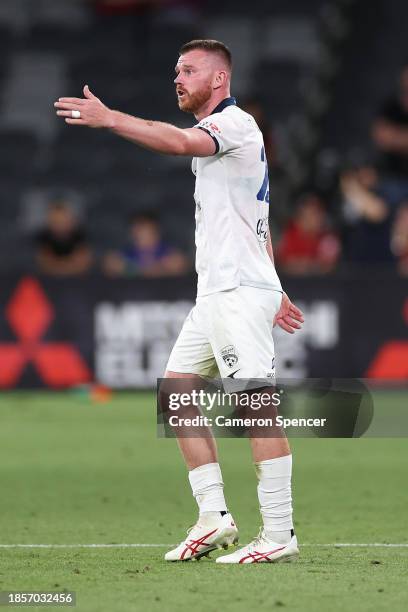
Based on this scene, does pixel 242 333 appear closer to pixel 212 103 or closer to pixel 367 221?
pixel 212 103

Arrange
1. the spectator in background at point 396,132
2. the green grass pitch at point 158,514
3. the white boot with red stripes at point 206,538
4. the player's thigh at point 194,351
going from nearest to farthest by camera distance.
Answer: the green grass pitch at point 158,514, the white boot with red stripes at point 206,538, the player's thigh at point 194,351, the spectator in background at point 396,132

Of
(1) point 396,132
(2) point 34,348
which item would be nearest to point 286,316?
(2) point 34,348

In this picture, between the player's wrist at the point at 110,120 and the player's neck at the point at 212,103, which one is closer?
the player's wrist at the point at 110,120

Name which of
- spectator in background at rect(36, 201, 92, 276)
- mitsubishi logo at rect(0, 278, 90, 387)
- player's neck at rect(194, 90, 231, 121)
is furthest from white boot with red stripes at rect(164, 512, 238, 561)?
spectator in background at rect(36, 201, 92, 276)

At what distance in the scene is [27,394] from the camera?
16.1m

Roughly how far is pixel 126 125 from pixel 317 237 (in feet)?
36.6

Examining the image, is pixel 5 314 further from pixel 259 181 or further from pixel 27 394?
pixel 259 181

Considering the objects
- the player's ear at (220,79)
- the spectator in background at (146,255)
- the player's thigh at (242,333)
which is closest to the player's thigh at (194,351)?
the player's thigh at (242,333)

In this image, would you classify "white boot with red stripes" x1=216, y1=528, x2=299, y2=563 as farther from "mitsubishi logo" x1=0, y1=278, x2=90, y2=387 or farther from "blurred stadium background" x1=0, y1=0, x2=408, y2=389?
"mitsubishi logo" x1=0, y1=278, x2=90, y2=387

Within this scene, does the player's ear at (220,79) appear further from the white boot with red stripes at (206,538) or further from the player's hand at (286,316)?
the white boot with red stripes at (206,538)

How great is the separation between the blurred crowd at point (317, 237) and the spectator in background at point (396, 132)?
0.04 ft

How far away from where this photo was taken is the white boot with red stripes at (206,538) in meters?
6.63

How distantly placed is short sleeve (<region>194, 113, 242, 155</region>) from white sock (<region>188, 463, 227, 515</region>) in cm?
146

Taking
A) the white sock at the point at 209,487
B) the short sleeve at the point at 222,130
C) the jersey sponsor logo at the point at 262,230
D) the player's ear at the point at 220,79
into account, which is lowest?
the white sock at the point at 209,487
